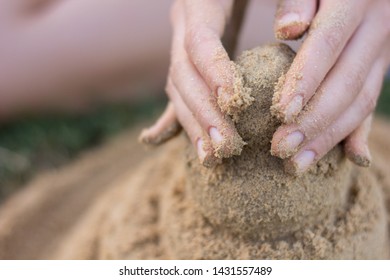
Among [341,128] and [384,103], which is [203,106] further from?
[384,103]

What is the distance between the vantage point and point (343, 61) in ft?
2.64

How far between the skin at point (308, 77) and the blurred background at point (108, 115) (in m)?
0.56

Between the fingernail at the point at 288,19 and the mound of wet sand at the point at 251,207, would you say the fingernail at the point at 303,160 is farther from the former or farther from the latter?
the fingernail at the point at 288,19

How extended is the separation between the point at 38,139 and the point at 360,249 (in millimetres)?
852

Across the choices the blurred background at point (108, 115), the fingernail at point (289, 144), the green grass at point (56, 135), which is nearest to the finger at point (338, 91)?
the fingernail at point (289, 144)

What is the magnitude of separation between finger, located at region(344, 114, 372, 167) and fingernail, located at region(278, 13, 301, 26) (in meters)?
0.17

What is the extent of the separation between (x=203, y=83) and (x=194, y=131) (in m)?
0.07

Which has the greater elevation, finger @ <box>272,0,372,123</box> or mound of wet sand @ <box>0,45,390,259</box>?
finger @ <box>272,0,372,123</box>

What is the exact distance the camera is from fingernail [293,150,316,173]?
2.49 ft

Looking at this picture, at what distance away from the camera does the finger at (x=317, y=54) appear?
0.72m

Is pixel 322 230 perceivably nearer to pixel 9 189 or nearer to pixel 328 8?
pixel 328 8

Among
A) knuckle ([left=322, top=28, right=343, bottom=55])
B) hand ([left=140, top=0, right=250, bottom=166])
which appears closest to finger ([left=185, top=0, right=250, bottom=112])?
hand ([left=140, top=0, right=250, bottom=166])

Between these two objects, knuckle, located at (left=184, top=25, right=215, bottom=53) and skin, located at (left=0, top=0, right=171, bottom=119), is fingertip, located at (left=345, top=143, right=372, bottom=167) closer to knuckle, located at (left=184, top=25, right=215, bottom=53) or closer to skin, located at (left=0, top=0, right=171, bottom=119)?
knuckle, located at (left=184, top=25, right=215, bottom=53)
